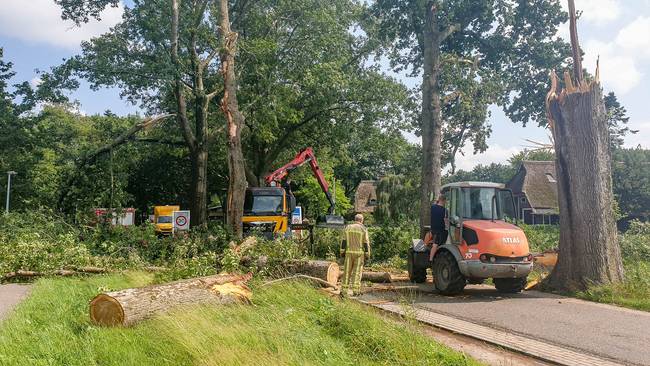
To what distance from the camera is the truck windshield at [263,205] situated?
23094 millimetres

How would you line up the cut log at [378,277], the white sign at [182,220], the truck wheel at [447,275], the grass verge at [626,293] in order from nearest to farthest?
the grass verge at [626,293] → the truck wheel at [447,275] → the cut log at [378,277] → the white sign at [182,220]

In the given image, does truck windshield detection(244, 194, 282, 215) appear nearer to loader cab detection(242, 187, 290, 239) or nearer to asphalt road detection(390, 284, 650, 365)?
loader cab detection(242, 187, 290, 239)

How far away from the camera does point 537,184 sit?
5328cm

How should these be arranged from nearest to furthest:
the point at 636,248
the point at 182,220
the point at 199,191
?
the point at 636,248, the point at 182,220, the point at 199,191

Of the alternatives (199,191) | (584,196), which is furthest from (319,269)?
(199,191)

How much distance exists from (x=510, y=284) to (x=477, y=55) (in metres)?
→ 10.2

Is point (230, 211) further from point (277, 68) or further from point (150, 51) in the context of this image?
point (277, 68)

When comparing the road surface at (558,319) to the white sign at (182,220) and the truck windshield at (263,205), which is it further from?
the truck windshield at (263,205)

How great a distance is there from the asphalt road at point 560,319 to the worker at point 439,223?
117 cm

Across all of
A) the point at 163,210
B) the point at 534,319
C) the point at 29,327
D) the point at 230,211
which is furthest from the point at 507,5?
the point at 163,210

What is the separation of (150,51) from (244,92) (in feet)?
17.4

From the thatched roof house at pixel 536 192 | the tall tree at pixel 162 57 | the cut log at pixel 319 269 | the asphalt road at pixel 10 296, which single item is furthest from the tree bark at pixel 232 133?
the thatched roof house at pixel 536 192

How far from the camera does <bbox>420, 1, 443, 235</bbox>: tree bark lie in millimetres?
18625

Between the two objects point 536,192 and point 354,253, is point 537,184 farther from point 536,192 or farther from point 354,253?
point 354,253
